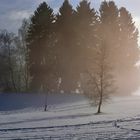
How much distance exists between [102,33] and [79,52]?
19.2 feet

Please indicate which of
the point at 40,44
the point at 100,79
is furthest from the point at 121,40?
the point at 100,79

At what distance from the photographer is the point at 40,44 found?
67312mm

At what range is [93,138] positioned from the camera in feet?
64.5

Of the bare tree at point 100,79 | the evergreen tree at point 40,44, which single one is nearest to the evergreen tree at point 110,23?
the evergreen tree at point 40,44

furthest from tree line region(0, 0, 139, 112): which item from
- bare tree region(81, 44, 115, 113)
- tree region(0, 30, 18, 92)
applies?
bare tree region(81, 44, 115, 113)

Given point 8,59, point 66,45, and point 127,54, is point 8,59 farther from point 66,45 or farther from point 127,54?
point 127,54

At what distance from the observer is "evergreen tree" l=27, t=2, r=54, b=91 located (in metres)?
67.1

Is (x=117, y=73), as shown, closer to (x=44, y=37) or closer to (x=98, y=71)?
(x=44, y=37)

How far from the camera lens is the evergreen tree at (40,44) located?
67062 mm

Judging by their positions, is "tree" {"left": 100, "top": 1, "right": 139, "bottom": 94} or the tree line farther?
"tree" {"left": 100, "top": 1, "right": 139, "bottom": 94}

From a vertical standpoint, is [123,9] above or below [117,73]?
above

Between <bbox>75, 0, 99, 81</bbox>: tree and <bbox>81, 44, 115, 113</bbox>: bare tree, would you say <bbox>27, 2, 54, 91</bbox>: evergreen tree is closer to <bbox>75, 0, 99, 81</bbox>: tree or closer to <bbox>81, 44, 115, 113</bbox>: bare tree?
<bbox>75, 0, 99, 81</bbox>: tree

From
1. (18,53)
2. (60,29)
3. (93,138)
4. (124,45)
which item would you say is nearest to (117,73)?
(124,45)

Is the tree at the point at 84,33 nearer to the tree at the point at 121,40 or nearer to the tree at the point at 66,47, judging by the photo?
the tree at the point at 66,47
